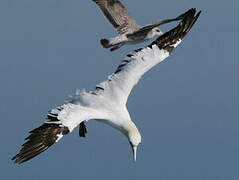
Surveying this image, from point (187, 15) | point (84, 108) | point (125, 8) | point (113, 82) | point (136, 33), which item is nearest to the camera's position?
point (84, 108)

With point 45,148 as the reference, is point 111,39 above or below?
above

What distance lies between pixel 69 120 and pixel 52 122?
0.37m

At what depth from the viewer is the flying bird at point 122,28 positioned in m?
22.2

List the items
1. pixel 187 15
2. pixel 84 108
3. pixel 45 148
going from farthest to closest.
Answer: pixel 187 15
pixel 84 108
pixel 45 148

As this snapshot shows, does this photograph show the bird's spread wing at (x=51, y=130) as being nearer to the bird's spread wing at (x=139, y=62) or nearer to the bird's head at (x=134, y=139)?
the bird's head at (x=134, y=139)

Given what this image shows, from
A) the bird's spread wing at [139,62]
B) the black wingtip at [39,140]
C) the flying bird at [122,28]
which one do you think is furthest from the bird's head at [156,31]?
the black wingtip at [39,140]

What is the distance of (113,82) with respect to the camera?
18828 mm

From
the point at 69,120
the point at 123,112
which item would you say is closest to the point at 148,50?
the point at 123,112

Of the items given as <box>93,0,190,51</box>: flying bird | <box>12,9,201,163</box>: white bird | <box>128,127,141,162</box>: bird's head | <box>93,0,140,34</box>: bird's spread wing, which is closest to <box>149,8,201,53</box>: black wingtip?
<box>12,9,201,163</box>: white bird

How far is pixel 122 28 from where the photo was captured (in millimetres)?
23266

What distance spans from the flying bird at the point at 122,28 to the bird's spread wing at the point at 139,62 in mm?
1156

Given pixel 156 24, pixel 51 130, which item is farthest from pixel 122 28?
pixel 51 130

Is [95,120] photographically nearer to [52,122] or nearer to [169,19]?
[52,122]

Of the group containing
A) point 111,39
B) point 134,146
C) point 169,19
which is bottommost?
point 134,146
